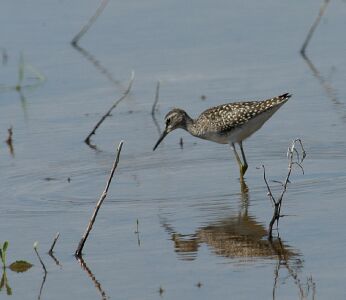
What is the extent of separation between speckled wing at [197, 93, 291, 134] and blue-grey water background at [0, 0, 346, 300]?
1.20 feet

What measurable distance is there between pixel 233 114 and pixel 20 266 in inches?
168

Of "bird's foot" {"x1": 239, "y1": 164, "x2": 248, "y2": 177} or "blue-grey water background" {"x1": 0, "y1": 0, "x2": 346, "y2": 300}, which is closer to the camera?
"blue-grey water background" {"x1": 0, "y1": 0, "x2": 346, "y2": 300}

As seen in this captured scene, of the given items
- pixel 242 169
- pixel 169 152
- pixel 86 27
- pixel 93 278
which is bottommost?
pixel 93 278

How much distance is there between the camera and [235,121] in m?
12.5

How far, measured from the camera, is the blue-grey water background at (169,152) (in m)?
8.65

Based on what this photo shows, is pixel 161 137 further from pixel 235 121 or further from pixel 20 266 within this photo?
pixel 20 266

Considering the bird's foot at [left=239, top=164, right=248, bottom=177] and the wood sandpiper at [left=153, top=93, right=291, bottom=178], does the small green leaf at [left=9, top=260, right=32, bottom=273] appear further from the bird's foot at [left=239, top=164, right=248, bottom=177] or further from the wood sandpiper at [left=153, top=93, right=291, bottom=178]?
the wood sandpiper at [left=153, top=93, right=291, bottom=178]

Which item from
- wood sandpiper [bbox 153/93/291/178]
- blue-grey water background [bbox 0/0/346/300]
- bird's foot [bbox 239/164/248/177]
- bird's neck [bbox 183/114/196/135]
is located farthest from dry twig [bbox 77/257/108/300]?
bird's neck [bbox 183/114/196/135]

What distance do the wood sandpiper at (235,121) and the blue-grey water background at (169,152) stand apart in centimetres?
25

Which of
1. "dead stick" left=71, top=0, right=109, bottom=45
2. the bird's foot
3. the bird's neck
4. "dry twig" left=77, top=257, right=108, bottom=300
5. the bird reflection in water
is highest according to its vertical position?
"dead stick" left=71, top=0, right=109, bottom=45

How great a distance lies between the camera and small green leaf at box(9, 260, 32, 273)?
349 inches

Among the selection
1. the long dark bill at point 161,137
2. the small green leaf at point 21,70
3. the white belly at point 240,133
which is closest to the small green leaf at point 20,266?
the long dark bill at point 161,137

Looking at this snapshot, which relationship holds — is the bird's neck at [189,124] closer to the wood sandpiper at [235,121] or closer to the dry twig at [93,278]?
the wood sandpiper at [235,121]

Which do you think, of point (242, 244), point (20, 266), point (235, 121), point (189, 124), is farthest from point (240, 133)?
point (20, 266)
